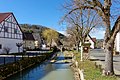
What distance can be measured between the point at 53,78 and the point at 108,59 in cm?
815

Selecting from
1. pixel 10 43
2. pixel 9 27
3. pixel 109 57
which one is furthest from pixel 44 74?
pixel 9 27

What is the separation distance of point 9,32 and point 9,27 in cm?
102

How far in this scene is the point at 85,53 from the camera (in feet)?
104

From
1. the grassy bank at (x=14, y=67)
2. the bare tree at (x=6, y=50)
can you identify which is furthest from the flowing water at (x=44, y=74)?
the bare tree at (x=6, y=50)

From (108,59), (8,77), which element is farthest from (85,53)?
(108,59)

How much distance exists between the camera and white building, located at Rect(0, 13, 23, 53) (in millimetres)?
44812

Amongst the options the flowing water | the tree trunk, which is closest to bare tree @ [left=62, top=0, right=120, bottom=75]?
the tree trunk

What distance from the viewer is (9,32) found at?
47750mm

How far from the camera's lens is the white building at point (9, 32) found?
44812 millimetres

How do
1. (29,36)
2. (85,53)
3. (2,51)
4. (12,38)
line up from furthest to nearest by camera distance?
(29,36) < (12,38) < (2,51) < (85,53)

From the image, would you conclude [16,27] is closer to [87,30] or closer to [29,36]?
[87,30]

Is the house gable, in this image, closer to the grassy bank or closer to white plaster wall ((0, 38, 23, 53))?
white plaster wall ((0, 38, 23, 53))

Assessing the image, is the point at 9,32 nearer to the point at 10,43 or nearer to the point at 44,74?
the point at 10,43

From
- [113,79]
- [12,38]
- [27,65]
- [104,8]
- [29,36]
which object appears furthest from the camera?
[29,36]
